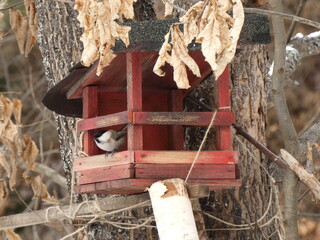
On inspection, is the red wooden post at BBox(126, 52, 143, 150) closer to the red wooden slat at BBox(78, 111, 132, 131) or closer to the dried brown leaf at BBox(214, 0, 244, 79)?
the red wooden slat at BBox(78, 111, 132, 131)

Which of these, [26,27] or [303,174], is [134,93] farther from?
[26,27]

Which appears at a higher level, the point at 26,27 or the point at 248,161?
the point at 26,27

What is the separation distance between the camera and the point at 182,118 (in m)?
3.29

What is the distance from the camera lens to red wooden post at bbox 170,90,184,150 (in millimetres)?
3699

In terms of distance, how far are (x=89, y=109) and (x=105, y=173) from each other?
340mm

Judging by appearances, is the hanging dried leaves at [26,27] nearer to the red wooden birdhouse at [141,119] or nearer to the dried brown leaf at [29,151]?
the dried brown leaf at [29,151]

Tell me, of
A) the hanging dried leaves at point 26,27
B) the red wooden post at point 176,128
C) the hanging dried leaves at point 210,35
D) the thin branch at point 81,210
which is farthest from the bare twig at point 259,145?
the hanging dried leaves at point 26,27

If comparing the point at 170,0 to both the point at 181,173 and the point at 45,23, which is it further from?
the point at 45,23

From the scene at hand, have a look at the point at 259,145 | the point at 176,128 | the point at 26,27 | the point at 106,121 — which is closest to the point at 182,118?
the point at 106,121

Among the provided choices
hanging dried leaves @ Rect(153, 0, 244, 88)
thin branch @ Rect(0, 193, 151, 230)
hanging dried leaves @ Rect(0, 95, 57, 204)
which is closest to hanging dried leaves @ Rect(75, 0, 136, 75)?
hanging dried leaves @ Rect(153, 0, 244, 88)

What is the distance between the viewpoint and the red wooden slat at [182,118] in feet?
10.7

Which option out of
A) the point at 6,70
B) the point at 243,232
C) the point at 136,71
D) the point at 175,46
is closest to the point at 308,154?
the point at 243,232

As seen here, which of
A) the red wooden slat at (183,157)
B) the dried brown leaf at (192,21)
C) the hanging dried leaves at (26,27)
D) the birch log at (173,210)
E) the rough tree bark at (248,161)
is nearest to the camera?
the dried brown leaf at (192,21)

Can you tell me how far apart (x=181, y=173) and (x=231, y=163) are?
0.21m
